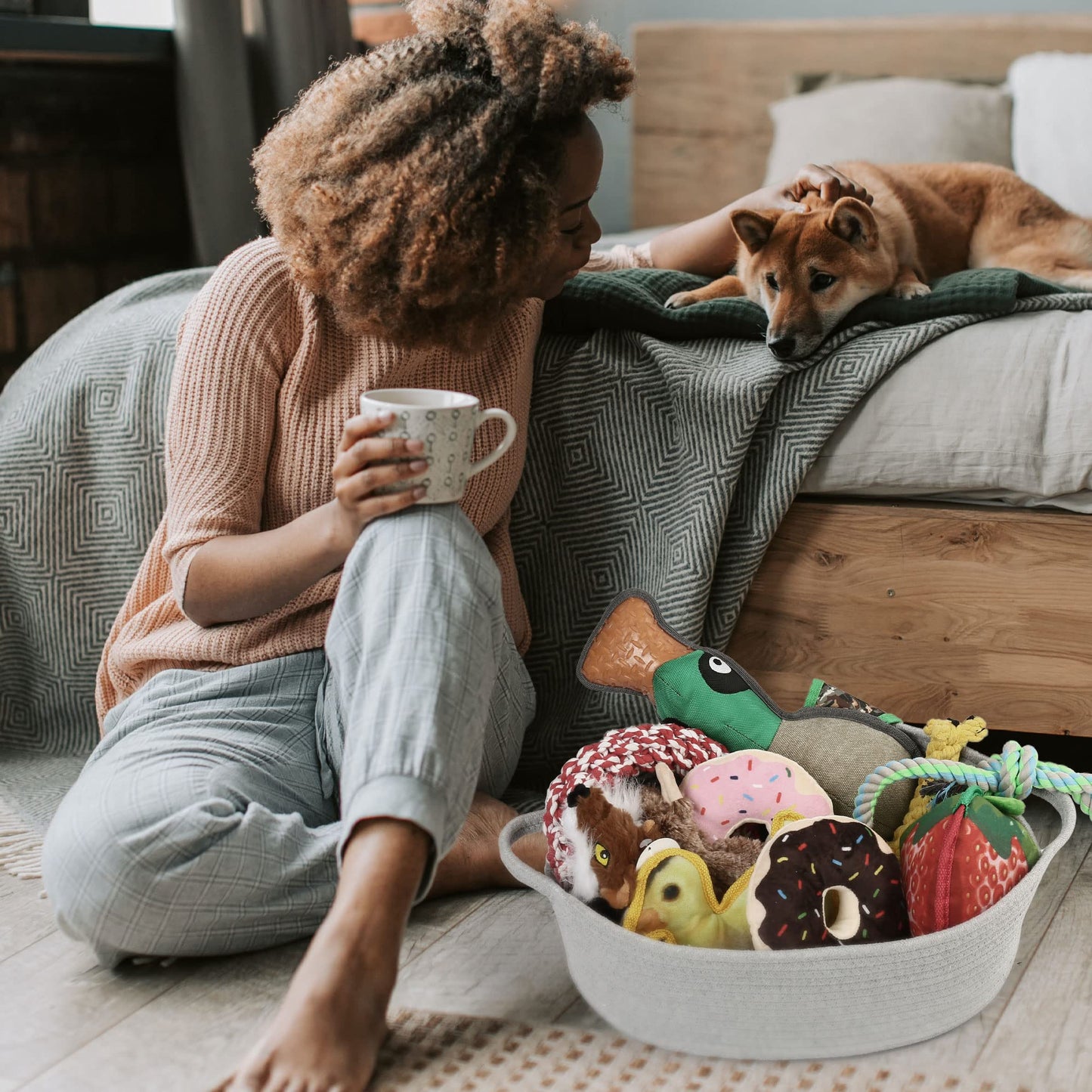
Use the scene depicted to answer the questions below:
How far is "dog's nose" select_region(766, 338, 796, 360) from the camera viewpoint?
124 cm

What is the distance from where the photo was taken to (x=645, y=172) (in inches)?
129

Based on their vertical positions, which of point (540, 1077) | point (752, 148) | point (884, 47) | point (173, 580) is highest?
point (884, 47)

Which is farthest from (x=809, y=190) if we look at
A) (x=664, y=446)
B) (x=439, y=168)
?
(x=439, y=168)

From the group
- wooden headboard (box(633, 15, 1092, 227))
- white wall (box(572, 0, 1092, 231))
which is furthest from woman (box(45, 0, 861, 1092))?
wooden headboard (box(633, 15, 1092, 227))

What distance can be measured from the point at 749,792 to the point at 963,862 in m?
0.18

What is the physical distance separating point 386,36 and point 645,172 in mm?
769

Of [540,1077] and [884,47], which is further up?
[884,47]

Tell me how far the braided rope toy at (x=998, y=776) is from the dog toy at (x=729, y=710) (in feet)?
0.12

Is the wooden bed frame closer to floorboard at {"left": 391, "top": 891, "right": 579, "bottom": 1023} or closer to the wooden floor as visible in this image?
the wooden floor

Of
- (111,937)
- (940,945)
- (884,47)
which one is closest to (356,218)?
(111,937)

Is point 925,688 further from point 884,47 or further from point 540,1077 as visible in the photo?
point 884,47

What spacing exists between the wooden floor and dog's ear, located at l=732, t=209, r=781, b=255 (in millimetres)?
743

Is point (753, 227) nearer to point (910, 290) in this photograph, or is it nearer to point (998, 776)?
point (910, 290)

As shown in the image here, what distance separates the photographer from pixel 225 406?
1068mm
